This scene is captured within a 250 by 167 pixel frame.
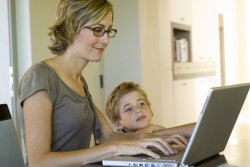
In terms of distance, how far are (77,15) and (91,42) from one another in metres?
0.11

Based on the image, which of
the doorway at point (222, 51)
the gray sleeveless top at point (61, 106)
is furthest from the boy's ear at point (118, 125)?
the doorway at point (222, 51)

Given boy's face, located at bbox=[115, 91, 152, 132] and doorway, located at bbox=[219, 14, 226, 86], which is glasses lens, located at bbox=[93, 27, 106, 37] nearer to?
boy's face, located at bbox=[115, 91, 152, 132]

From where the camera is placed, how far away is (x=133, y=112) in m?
1.89

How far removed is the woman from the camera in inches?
48.2

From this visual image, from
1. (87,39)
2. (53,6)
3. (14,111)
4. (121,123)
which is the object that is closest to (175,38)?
(53,6)

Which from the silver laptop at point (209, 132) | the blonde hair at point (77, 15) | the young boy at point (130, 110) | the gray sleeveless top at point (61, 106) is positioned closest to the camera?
the silver laptop at point (209, 132)

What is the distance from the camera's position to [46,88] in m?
1.32

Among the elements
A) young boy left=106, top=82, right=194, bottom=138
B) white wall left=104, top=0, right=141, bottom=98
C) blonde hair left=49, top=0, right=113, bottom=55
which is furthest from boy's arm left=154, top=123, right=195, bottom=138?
white wall left=104, top=0, right=141, bottom=98

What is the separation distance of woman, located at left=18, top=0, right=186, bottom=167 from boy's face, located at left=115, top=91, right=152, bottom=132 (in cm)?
21

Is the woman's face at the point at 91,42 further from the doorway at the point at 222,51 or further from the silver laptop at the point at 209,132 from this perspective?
the doorway at the point at 222,51

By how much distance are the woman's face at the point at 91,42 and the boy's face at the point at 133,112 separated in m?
0.45

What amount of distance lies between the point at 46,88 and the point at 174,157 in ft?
1.61

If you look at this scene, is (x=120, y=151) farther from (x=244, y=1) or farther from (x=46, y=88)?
(x=244, y=1)

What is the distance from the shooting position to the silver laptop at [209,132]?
1.00 metres
